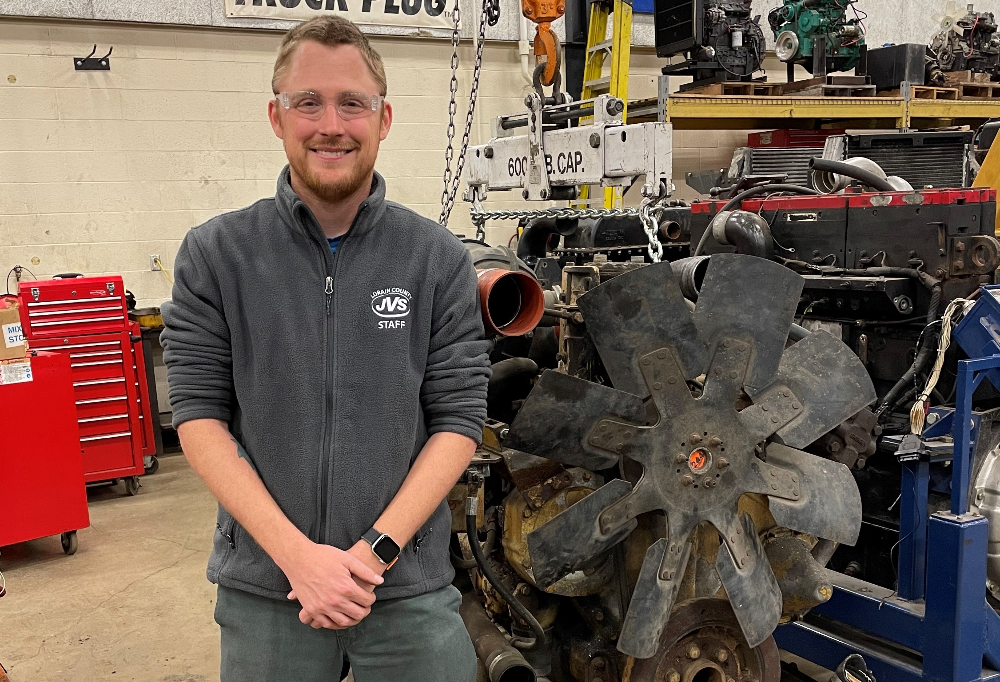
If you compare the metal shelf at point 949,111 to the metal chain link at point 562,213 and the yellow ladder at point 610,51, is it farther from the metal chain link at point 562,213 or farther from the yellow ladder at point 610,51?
the metal chain link at point 562,213

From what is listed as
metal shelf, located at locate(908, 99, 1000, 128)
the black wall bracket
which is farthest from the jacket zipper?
metal shelf, located at locate(908, 99, 1000, 128)

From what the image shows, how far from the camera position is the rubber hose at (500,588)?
6.87ft

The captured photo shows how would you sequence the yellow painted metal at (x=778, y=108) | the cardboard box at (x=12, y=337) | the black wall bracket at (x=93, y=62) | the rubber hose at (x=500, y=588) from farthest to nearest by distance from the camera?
the yellow painted metal at (x=778, y=108)
the black wall bracket at (x=93, y=62)
the cardboard box at (x=12, y=337)
the rubber hose at (x=500, y=588)

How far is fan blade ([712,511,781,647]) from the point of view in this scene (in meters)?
2.06

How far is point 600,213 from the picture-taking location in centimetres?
257

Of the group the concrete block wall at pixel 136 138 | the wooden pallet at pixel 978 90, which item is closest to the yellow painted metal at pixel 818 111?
the wooden pallet at pixel 978 90

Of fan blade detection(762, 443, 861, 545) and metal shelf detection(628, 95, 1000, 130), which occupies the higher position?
metal shelf detection(628, 95, 1000, 130)

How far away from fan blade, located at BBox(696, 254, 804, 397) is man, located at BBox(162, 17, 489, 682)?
2.45 feet

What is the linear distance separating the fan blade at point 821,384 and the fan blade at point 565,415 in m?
0.38

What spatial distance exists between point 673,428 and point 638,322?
0.25 m

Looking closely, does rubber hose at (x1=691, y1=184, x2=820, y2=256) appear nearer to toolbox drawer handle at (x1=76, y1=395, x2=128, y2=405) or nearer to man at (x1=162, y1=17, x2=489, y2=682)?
man at (x1=162, y1=17, x2=489, y2=682)

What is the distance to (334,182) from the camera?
59.1 inches

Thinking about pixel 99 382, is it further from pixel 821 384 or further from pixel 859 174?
pixel 821 384

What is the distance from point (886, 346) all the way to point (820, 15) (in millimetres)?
4563
